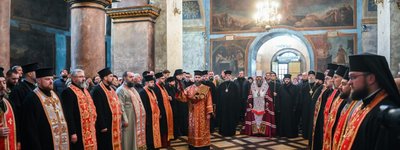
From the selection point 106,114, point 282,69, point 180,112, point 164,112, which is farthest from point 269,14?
point 282,69

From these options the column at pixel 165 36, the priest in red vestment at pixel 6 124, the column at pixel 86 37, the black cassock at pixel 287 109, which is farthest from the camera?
the black cassock at pixel 287 109

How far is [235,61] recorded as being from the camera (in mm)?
18297

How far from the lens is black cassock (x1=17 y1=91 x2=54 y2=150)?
3789 millimetres

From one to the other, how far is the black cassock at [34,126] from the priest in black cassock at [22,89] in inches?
3.1

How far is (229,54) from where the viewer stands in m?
18.3

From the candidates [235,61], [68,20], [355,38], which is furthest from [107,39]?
[355,38]

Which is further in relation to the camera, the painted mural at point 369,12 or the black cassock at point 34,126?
the painted mural at point 369,12

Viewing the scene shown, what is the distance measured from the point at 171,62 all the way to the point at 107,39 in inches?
354

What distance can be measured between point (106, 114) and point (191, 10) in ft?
45.6

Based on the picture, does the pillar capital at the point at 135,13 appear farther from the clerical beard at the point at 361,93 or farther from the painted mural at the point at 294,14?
the painted mural at the point at 294,14

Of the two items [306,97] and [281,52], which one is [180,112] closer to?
[306,97]

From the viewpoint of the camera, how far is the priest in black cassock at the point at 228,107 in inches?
351

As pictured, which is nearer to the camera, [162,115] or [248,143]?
[162,115]

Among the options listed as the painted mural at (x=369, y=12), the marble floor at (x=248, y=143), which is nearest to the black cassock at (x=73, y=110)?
the marble floor at (x=248, y=143)
